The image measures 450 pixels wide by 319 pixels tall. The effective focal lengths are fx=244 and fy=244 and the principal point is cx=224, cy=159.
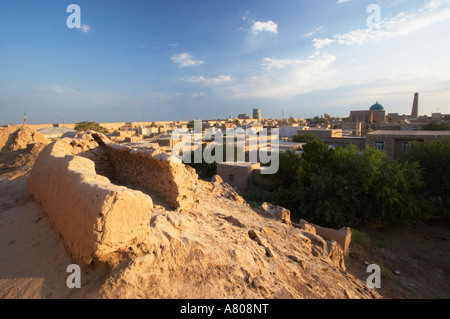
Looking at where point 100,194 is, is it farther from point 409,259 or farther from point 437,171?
point 437,171

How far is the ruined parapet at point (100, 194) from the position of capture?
A: 2322 millimetres

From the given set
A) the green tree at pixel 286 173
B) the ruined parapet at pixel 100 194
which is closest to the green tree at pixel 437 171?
the green tree at pixel 286 173

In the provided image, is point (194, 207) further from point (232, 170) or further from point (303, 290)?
point (232, 170)

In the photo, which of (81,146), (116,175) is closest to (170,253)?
(116,175)

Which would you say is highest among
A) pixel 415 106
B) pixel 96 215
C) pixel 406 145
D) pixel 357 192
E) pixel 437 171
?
pixel 415 106

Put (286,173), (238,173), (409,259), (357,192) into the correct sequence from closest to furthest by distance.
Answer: (409,259) < (357,192) < (286,173) < (238,173)

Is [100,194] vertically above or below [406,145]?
below

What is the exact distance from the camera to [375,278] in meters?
6.38

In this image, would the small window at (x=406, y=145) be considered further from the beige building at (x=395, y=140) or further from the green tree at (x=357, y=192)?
the green tree at (x=357, y=192)

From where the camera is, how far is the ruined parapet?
2.32 metres

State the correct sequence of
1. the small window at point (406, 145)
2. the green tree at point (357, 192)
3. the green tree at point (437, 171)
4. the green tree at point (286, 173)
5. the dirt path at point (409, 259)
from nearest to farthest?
1. the dirt path at point (409, 259)
2. the green tree at point (357, 192)
3. the green tree at point (437, 171)
4. the green tree at point (286, 173)
5. the small window at point (406, 145)

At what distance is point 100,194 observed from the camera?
92.8 inches

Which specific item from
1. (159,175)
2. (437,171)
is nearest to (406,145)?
(437,171)
